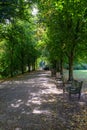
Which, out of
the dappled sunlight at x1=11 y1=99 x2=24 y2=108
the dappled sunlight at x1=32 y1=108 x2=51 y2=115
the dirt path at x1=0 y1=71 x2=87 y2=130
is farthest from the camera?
the dappled sunlight at x1=11 y1=99 x2=24 y2=108

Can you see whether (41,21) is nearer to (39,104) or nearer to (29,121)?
(39,104)

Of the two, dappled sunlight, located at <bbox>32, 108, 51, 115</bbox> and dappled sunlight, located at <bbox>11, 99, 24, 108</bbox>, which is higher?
dappled sunlight, located at <bbox>11, 99, 24, 108</bbox>

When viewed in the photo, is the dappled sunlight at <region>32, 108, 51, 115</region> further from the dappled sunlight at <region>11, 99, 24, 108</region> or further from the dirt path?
the dappled sunlight at <region>11, 99, 24, 108</region>

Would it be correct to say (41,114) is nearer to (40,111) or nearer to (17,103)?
(40,111)

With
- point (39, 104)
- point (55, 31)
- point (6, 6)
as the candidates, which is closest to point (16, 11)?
point (6, 6)

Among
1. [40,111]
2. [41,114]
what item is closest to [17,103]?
[40,111]

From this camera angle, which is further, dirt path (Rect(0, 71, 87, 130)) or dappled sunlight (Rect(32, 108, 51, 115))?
dappled sunlight (Rect(32, 108, 51, 115))

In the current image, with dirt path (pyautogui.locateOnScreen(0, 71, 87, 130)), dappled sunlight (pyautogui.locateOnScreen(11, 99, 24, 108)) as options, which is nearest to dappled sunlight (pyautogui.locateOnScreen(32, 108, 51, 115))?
dirt path (pyautogui.locateOnScreen(0, 71, 87, 130))

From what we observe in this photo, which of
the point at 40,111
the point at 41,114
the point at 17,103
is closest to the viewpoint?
the point at 41,114

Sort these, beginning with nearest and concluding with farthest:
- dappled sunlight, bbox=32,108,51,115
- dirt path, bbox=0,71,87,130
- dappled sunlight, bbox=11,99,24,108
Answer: dirt path, bbox=0,71,87,130 < dappled sunlight, bbox=32,108,51,115 < dappled sunlight, bbox=11,99,24,108

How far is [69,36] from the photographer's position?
78.5 feet

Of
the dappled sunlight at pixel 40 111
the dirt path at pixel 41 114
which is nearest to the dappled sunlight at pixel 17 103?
the dirt path at pixel 41 114

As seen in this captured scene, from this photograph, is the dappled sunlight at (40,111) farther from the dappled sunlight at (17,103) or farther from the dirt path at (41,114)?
the dappled sunlight at (17,103)

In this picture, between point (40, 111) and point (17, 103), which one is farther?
point (17, 103)
